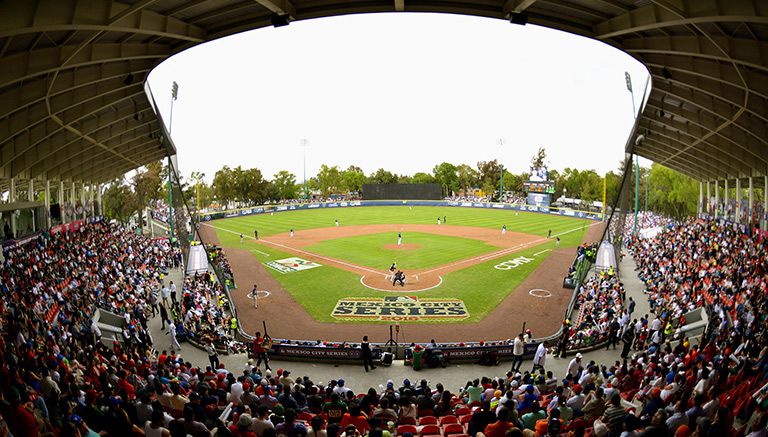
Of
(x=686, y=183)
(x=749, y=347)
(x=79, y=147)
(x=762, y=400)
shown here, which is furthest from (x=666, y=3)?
(x=686, y=183)

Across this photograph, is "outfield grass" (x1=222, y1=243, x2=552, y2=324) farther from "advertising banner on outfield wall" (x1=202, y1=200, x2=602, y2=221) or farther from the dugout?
the dugout

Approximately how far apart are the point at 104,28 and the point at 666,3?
13146mm

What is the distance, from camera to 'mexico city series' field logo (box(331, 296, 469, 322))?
75.2 feet

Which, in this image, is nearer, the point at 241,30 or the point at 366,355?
the point at 241,30

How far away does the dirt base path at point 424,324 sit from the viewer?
67.4ft

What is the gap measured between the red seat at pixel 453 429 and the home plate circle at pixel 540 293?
19.9 m

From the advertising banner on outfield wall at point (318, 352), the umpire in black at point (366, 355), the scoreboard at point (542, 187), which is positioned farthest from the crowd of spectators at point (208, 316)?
the scoreboard at point (542, 187)

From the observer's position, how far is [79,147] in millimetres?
30000

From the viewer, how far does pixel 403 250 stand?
42.0m

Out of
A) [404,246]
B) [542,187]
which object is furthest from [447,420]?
[542,187]

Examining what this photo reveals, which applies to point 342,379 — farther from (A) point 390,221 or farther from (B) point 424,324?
(A) point 390,221

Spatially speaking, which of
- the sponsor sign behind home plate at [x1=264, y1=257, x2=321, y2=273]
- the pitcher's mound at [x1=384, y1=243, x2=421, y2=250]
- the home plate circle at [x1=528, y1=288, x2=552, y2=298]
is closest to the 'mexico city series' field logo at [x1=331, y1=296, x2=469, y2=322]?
the home plate circle at [x1=528, y1=288, x2=552, y2=298]

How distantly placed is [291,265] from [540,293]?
62.5 feet

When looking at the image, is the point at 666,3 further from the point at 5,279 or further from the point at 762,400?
the point at 5,279
